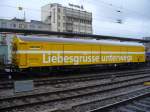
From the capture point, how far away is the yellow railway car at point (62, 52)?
59.6 ft

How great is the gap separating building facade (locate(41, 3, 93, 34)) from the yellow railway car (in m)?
64.8

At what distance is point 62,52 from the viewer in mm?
20328

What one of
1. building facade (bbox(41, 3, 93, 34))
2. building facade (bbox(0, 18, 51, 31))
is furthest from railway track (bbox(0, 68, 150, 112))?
building facade (bbox(41, 3, 93, 34))

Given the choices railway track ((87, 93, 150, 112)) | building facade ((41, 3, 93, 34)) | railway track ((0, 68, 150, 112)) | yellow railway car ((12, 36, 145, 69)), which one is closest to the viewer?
railway track ((87, 93, 150, 112))

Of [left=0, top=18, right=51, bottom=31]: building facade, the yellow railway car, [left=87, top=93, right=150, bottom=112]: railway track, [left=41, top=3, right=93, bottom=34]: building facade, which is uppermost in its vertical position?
[left=41, top=3, right=93, bottom=34]: building facade

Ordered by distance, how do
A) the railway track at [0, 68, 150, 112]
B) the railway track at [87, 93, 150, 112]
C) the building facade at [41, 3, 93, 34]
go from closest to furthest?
1. the railway track at [87, 93, 150, 112]
2. the railway track at [0, 68, 150, 112]
3. the building facade at [41, 3, 93, 34]

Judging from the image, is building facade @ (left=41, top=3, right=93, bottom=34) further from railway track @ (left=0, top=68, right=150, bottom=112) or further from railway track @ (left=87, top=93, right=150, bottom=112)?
railway track @ (left=87, top=93, right=150, bottom=112)

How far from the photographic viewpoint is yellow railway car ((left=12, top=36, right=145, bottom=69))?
18.2 metres

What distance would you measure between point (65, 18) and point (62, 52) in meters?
71.3

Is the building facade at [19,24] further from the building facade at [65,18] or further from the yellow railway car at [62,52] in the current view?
the yellow railway car at [62,52]

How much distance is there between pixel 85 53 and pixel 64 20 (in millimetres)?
69722

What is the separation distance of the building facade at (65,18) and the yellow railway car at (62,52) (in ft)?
213

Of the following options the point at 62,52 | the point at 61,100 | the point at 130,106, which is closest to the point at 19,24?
the point at 62,52

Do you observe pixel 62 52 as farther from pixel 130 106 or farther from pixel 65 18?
pixel 65 18
